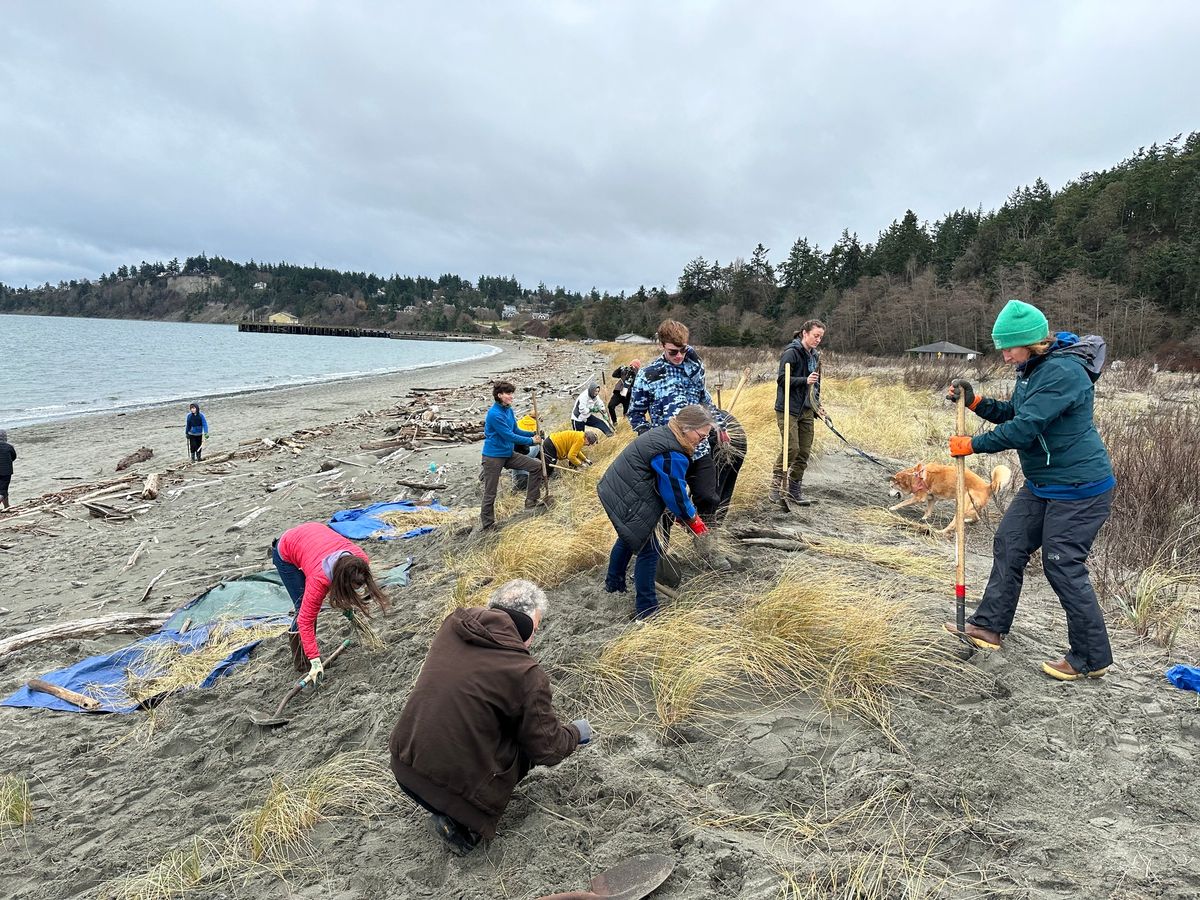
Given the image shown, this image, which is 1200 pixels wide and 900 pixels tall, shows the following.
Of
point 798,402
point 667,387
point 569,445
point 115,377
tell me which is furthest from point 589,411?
point 115,377

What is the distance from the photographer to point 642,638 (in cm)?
376

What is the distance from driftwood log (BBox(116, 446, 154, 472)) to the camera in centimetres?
1354

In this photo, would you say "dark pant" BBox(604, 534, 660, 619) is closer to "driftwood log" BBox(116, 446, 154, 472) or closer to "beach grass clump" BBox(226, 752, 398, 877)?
"beach grass clump" BBox(226, 752, 398, 877)

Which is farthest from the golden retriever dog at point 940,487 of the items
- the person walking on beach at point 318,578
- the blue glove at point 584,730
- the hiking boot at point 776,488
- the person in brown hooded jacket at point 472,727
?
the person walking on beach at point 318,578

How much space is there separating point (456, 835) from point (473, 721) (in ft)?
2.00

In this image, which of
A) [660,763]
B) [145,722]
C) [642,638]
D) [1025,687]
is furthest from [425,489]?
[1025,687]

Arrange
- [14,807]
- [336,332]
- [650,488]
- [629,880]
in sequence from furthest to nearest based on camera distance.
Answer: [336,332]
[650,488]
[14,807]
[629,880]

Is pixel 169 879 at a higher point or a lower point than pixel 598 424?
lower

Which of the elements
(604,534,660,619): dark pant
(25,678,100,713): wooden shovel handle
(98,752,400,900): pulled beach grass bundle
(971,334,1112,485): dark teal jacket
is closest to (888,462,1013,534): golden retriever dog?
(971,334,1112,485): dark teal jacket

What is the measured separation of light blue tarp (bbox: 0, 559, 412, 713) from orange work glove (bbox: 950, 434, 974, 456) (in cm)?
509

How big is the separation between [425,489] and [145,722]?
257 inches

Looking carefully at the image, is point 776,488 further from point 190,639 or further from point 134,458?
point 134,458

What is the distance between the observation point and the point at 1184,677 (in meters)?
3.08

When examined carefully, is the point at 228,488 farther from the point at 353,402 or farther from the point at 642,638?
the point at 353,402
